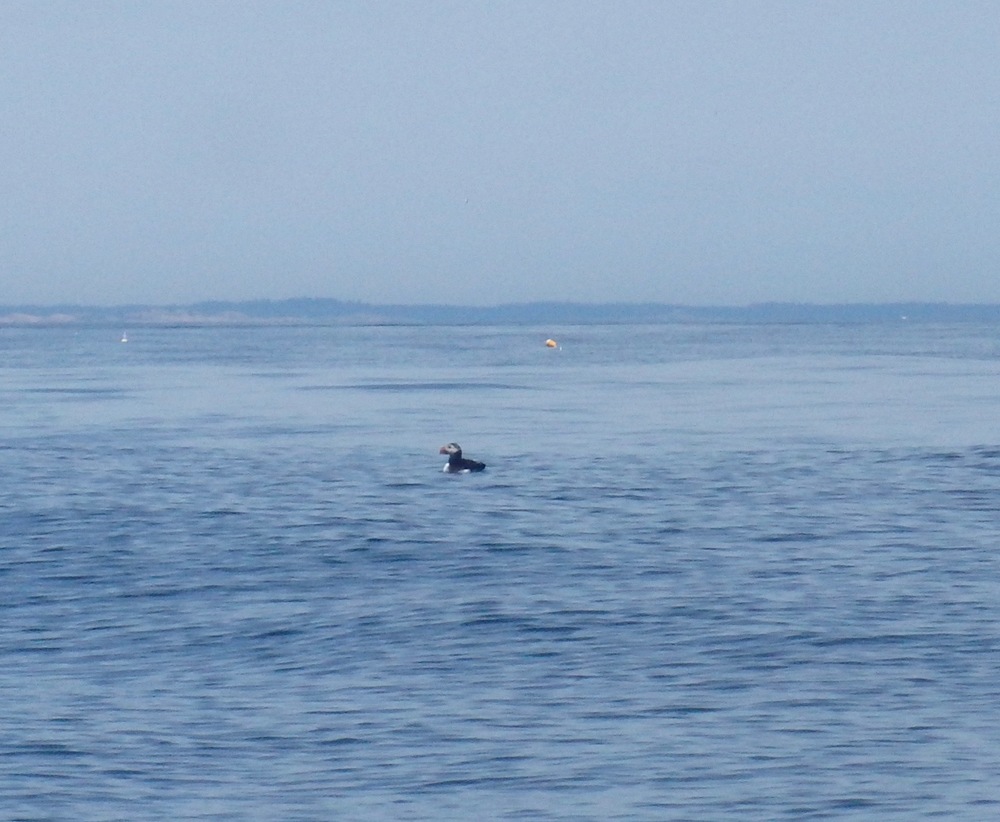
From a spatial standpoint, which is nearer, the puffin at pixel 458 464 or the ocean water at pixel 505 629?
the ocean water at pixel 505 629

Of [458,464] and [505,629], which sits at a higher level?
[458,464]

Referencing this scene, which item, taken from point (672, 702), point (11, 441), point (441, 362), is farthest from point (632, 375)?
point (672, 702)

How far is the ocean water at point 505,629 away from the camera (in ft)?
38.6

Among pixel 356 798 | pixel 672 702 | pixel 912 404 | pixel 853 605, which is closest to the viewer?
pixel 356 798

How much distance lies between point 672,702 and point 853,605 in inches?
180

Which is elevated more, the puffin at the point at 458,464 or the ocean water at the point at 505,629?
the puffin at the point at 458,464

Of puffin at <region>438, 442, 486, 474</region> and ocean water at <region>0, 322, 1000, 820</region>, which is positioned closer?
ocean water at <region>0, 322, 1000, 820</region>

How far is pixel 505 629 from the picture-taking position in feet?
55.1

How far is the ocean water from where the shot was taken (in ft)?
38.6

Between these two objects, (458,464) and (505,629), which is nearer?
(505,629)

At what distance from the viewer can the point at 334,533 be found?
23875 mm

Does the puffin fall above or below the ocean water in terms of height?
above

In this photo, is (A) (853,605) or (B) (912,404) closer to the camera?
(A) (853,605)

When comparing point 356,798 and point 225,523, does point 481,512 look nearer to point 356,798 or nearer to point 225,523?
point 225,523
